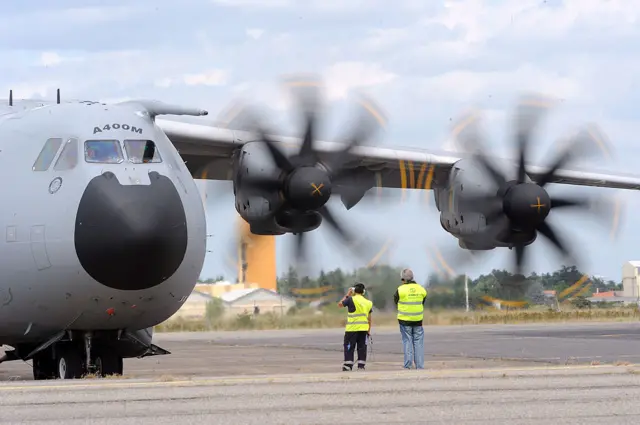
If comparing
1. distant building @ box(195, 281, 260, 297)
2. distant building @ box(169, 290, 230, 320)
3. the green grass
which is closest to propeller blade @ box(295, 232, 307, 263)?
the green grass

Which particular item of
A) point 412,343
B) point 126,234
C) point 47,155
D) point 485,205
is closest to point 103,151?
point 47,155

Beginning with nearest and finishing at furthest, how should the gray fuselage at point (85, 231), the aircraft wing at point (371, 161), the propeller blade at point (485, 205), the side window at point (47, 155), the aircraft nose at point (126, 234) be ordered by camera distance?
the aircraft nose at point (126, 234), the gray fuselage at point (85, 231), the side window at point (47, 155), the aircraft wing at point (371, 161), the propeller blade at point (485, 205)

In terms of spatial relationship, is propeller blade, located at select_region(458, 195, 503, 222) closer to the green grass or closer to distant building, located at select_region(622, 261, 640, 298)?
the green grass

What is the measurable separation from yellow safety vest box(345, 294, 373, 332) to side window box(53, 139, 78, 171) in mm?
5113

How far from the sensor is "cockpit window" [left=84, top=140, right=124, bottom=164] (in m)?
13.4

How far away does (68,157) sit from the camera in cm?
1341

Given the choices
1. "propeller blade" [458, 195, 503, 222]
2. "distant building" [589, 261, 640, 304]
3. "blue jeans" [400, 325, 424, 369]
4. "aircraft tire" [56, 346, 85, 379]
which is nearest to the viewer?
"aircraft tire" [56, 346, 85, 379]

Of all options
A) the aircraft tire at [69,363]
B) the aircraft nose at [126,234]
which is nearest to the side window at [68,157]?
the aircraft nose at [126,234]

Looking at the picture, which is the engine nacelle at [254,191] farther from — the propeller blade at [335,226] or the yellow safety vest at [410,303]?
the yellow safety vest at [410,303]

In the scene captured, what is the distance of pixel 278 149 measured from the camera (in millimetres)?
18469

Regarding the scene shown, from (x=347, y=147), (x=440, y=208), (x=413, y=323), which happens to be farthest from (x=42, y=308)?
(x=440, y=208)

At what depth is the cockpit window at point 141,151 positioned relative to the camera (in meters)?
13.5

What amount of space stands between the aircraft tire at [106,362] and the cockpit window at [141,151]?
2743mm

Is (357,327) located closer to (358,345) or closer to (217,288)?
(358,345)
